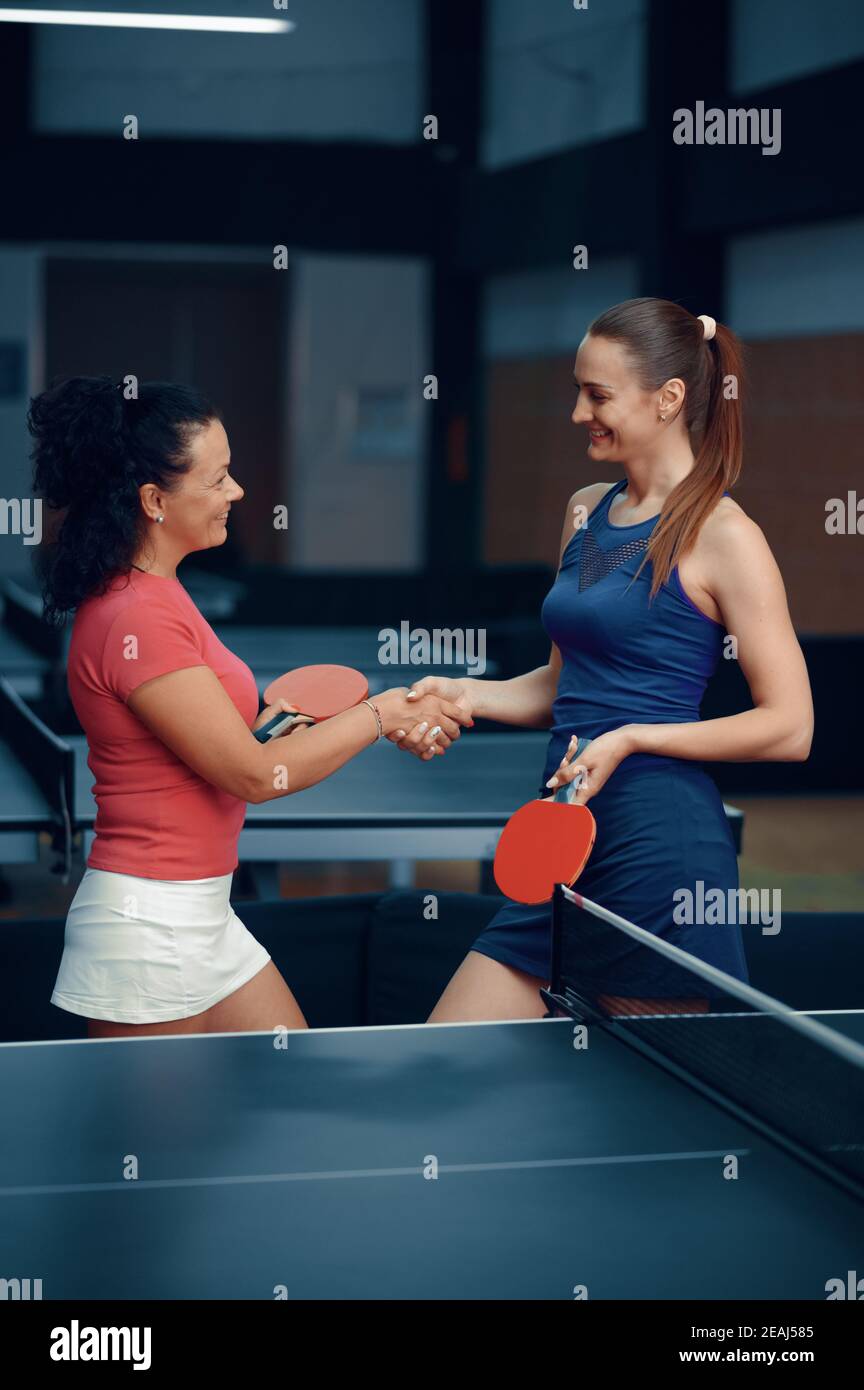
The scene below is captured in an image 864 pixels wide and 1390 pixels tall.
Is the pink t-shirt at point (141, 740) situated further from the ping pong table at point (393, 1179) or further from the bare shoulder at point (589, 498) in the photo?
the bare shoulder at point (589, 498)

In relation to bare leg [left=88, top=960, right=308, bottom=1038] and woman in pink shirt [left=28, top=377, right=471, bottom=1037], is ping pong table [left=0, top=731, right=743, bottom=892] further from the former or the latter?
woman in pink shirt [left=28, top=377, right=471, bottom=1037]

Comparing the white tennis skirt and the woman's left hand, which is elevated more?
the woman's left hand

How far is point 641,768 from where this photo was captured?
2270mm

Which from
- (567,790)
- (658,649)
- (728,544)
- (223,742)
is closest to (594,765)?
(567,790)

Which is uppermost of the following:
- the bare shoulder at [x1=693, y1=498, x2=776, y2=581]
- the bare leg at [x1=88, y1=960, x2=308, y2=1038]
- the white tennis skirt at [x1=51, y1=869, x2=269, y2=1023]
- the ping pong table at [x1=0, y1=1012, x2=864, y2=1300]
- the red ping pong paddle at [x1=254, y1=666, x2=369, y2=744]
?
the bare shoulder at [x1=693, y1=498, x2=776, y2=581]

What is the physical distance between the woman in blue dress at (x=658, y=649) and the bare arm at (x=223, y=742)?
32 centimetres

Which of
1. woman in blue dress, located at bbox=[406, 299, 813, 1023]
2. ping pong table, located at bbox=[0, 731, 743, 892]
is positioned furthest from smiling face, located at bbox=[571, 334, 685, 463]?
ping pong table, located at bbox=[0, 731, 743, 892]

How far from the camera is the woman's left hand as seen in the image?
2.15m

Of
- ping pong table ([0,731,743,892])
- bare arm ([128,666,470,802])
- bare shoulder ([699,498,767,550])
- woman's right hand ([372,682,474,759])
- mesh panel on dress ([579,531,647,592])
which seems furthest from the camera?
ping pong table ([0,731,743,892])

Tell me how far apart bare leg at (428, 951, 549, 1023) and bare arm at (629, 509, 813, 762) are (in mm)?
372

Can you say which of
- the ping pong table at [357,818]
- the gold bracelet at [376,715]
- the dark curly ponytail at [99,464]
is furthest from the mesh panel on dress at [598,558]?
the ping pong table at [357,818]

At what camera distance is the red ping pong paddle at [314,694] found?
8.02 feet
